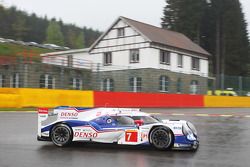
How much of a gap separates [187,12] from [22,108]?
48478mm

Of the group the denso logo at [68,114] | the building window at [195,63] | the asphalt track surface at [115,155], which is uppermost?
the building window at [195,63]

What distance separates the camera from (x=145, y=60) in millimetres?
43938

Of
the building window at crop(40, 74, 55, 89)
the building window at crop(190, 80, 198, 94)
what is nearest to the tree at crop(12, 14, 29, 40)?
the building window at crop(190, 80, 198, 94)

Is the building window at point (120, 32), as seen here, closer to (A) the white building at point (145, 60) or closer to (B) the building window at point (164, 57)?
(A) the white building at point (145, 60)

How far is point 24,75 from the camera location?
3203 cm

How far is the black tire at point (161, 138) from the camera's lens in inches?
414

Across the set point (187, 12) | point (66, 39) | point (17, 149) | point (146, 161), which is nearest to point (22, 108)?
point (17, 149)

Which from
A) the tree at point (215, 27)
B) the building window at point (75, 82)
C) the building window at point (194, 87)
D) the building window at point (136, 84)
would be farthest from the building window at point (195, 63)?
the tree at point (215, 27)

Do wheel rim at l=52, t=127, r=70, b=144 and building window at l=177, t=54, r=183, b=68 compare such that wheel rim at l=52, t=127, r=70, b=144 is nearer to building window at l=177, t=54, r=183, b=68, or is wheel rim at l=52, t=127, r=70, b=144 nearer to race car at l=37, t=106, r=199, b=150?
race car at l=37, t=106, r=199, b=150

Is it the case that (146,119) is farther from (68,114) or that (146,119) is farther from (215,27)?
(215,27)

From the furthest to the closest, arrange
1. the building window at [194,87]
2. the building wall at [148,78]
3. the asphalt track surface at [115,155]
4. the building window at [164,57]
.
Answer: the building window at [194,87] → the building window at [164,57] → the building wall at [148,78] → the asphalt track surface at [115,155]

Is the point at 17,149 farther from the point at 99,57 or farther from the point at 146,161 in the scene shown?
the point at 99,57

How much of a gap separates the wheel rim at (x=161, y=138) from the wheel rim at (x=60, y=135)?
221cm

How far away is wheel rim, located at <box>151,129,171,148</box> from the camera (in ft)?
34.5
